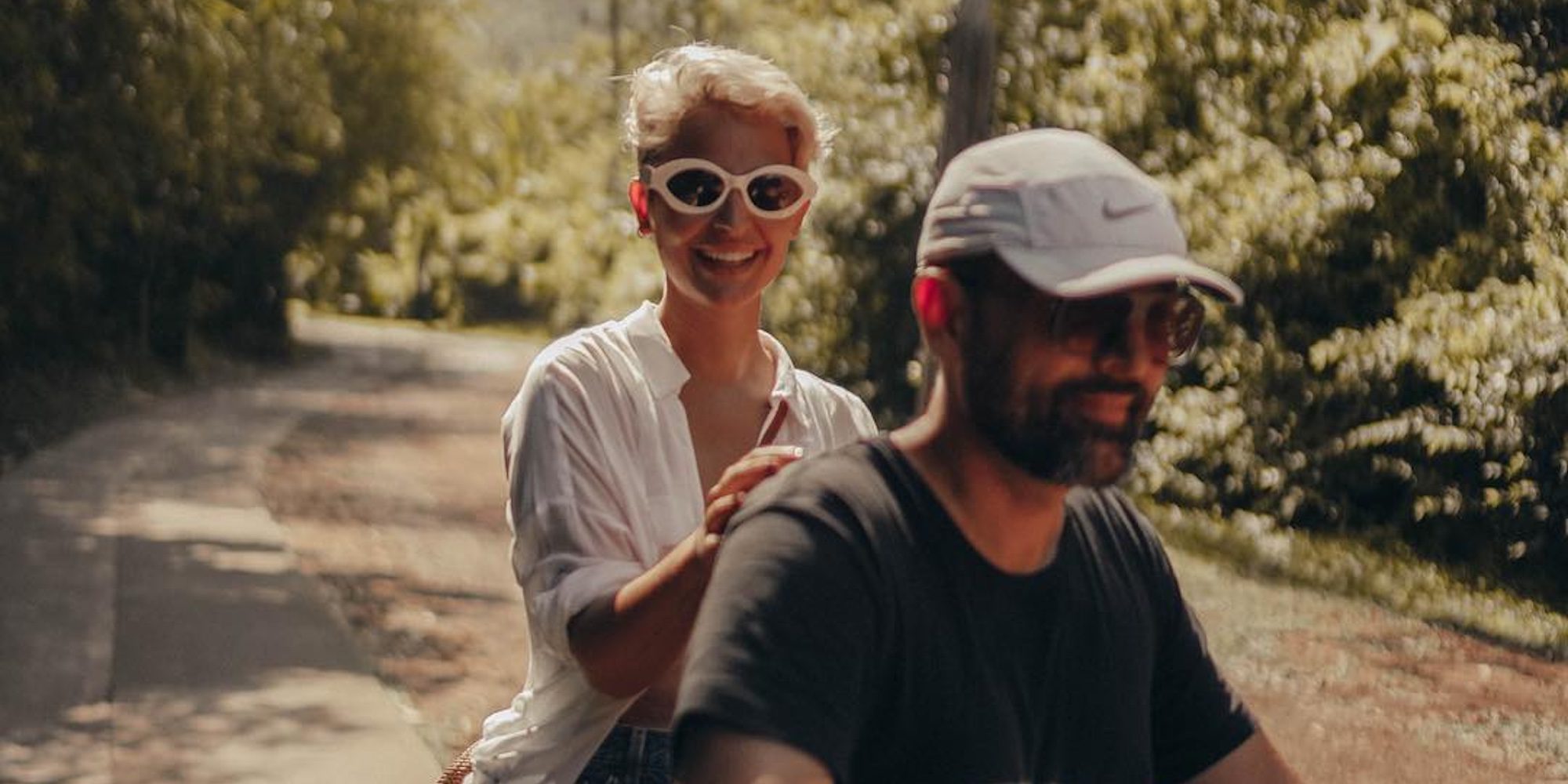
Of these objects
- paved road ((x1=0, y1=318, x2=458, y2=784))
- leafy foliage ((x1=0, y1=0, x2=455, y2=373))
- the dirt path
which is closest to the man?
paved road ((x1=0, y1=318, x2=458, y2=784))

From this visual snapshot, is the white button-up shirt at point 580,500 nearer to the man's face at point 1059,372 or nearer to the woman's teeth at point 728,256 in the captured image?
the woman's teeth at point 728,256

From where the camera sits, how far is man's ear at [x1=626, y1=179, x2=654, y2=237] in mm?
2627

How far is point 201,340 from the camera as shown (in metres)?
30.8

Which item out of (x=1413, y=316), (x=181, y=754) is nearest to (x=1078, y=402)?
(x=181, y=754)

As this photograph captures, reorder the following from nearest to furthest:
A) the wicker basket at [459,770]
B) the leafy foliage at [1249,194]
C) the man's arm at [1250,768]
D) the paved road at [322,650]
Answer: the man's arm at [1250,768] → the wicker basket at [459,770] → the paved road at [322,650] → the leafy foliage at [1249,194]

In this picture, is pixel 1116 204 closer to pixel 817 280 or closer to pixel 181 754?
pixel 181 754

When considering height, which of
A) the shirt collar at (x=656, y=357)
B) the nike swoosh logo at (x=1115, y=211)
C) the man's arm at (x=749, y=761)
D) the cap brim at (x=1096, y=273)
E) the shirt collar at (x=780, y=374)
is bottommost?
the man's arm at (x=749, y=761)

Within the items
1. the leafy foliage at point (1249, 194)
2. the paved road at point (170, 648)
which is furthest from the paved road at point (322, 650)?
the leafy foliage at point (1249, 194)

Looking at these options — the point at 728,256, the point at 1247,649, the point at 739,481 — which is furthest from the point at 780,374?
the point at 1247,649

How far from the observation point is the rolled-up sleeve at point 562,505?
2.33 m

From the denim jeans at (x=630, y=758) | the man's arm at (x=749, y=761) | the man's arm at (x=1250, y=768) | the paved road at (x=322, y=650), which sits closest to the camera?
the man's arm at (x=749, y=761)

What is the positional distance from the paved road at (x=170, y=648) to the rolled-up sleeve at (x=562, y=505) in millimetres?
4783

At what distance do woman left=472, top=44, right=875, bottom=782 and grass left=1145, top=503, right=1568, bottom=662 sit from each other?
7.85 metres

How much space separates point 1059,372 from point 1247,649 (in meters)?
7.97
